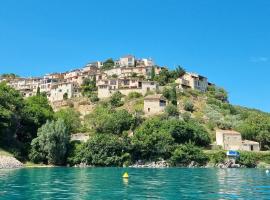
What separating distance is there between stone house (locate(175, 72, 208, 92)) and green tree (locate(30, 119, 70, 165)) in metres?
51.7

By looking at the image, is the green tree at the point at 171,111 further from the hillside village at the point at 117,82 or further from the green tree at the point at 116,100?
the green tree at the point at 116,100

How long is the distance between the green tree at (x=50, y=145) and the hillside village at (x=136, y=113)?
51 centimetres

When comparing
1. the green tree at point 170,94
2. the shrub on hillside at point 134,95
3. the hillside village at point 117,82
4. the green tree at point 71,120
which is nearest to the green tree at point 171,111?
the hillside village at point 117,82

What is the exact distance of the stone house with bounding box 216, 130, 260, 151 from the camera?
8762 centimetres

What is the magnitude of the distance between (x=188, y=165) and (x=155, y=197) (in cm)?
5124

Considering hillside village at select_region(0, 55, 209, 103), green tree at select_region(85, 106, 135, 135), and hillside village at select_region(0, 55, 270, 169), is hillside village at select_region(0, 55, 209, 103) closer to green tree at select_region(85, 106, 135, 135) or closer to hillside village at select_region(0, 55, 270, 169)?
hillside village at select_region(0, 55, 270, 169)

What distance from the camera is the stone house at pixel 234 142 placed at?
87.6m

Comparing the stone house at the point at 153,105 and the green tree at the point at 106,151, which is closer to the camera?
the green tree at the point at 106,151

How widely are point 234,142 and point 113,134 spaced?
25959 millimetres

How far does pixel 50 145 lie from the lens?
72750 millimetres

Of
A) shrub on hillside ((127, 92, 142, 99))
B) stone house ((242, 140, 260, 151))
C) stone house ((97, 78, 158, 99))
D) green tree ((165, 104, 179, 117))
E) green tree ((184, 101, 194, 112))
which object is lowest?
stone house ((242, 140, 260, 151))

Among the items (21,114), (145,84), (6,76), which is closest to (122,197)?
(21,114)

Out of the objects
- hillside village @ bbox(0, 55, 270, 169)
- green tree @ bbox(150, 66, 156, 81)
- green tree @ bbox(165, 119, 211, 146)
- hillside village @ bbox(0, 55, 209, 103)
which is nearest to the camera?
hillside village @ bbox(0, 55, 270, 169)

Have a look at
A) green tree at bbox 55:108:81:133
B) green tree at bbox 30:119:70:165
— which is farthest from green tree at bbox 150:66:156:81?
green tree at bbox 30:119:70:165
